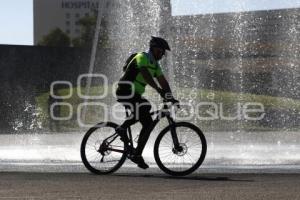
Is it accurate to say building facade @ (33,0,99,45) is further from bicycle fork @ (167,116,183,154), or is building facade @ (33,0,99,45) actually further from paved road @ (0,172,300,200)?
paved road @ (0,172,300,200)

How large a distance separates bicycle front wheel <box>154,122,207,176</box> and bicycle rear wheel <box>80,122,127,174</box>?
468 millimetres

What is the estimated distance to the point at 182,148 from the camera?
31.4ft

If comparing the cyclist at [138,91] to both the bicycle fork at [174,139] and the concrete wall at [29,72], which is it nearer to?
the bicycle fork at [174,139]

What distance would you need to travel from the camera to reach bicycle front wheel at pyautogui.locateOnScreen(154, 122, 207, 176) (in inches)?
376

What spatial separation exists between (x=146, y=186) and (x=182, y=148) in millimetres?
1143

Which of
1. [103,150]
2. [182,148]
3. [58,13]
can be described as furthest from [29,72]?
[58,13]

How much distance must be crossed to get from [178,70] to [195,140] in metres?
8.40

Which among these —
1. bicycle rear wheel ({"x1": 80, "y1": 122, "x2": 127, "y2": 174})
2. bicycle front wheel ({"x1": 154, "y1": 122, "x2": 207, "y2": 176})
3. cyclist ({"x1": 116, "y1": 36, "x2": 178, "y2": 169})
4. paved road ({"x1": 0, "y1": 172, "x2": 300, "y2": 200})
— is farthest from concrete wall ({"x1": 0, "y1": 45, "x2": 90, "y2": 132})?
paved road ({"x1": 0, "y1": 172, "x2": 300, "y2": 200})

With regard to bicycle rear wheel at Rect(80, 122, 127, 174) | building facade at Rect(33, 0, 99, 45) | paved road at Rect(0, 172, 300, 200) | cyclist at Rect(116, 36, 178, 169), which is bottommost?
paved road at Rect(0, 172, 300, 200)

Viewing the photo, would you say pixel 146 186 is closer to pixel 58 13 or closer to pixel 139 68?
pixel 139 68

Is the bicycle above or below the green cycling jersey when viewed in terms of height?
below

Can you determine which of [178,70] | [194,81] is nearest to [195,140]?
[178,70]

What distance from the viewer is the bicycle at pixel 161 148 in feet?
31.3

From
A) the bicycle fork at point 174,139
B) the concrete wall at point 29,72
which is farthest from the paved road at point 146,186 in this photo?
the concrete wall at point 29,72
